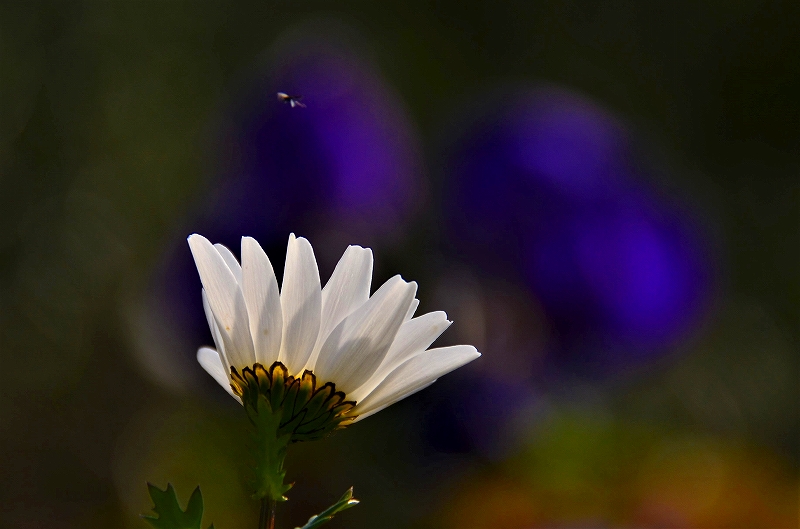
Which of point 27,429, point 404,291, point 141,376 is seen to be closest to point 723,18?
point 141,376

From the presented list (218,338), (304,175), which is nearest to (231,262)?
(218,338)

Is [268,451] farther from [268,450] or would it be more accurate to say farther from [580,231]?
[580,231]

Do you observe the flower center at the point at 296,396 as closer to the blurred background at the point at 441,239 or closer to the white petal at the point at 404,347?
the white petal at the point at 404,347

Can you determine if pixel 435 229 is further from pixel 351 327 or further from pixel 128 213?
pixel 351 327

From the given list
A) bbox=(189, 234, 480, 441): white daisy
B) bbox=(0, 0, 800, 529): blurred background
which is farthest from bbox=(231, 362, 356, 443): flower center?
bbox=(0, 0, 800, 529): blurred background

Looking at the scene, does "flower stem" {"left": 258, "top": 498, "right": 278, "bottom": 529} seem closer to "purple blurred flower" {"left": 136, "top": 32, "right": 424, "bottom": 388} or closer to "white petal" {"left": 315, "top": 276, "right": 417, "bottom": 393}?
"white petal" {"left": 315, "top": 276, "right": 417, "bottom": 393}

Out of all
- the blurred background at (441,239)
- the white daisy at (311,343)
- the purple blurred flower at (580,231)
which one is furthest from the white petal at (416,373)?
the purple blurred flower at (580,231)
